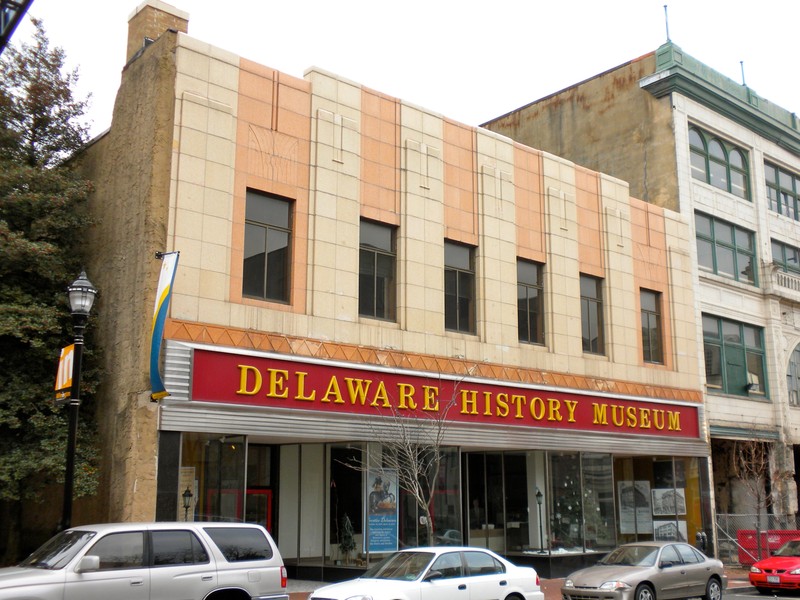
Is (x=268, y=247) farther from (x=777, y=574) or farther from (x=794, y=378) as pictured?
(x=794, y=378)

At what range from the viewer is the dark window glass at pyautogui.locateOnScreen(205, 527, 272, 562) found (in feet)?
44.8

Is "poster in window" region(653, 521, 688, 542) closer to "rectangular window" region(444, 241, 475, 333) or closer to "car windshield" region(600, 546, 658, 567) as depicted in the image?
"car windshield" region(600, 546, 658, 567)

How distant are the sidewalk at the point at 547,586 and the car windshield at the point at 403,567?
418cm

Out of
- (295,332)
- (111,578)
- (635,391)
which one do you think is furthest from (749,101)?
(111,578)

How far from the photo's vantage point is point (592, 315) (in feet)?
91.9

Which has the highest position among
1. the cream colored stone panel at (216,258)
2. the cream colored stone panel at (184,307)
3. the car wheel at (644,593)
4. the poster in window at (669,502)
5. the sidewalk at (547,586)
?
the cream colored stone panel at (216,258)

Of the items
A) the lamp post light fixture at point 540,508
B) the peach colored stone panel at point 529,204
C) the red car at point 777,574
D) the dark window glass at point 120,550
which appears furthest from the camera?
the peach colored stone panel at point 529,204

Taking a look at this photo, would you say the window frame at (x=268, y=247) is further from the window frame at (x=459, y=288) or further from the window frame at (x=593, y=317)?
the window frame at (x=593, y=317)

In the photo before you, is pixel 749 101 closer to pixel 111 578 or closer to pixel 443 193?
pixel 443 193

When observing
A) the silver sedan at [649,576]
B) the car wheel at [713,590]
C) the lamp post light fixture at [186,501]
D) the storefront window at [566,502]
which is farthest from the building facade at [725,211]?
the lamp post light fixture at [186,501]

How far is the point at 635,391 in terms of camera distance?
28.4m

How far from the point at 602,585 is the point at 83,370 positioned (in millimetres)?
11828

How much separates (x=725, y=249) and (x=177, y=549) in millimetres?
26874

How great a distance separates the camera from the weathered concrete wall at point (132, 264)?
17.4 metres
